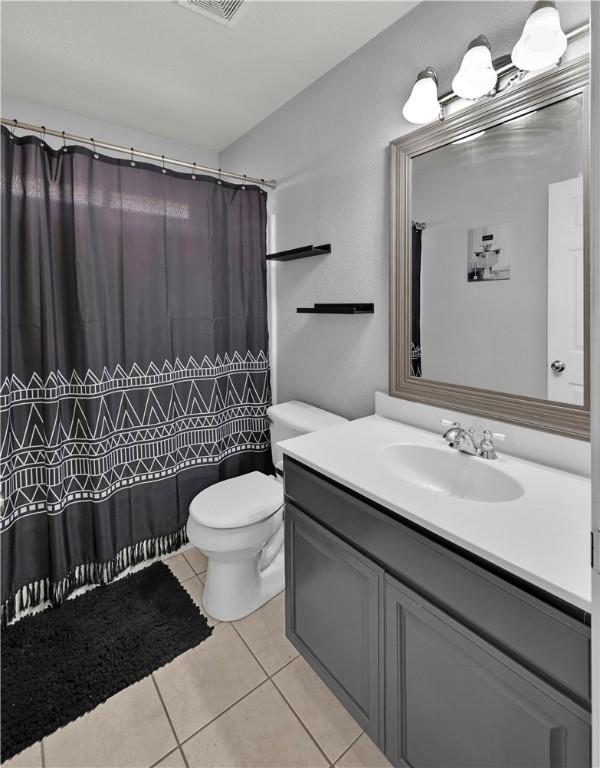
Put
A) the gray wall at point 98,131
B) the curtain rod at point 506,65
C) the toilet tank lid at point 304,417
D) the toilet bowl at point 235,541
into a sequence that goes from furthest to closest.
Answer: the gray wall at point 98,131
the toilet tank lid at point 304,417
the toilet bowl at point 235,541
the curtain rod at point 506,65

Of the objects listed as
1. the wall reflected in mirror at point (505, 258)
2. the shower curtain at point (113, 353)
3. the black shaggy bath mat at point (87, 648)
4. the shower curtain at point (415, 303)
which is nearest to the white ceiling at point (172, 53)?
the shower curtain at point (113, 353)

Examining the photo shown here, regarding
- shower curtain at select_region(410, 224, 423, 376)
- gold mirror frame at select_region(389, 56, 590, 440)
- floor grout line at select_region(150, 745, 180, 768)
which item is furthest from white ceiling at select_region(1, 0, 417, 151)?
floor grout line at select_region(150, 745, 180, 768)

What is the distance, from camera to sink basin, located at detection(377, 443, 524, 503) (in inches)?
47.1

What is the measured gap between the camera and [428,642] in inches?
37.9

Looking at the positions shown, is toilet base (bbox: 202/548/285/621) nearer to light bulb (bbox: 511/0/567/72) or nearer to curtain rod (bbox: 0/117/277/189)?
curtain rod (bbox: 0/117/277/189)

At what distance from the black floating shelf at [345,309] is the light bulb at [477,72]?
79 cm

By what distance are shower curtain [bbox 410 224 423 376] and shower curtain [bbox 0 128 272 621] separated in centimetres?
102

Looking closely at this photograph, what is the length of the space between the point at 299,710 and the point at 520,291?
5.23ft

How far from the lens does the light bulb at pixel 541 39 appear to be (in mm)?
1064

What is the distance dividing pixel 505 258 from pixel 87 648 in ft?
7.03

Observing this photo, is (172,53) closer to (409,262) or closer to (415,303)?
(409,262)

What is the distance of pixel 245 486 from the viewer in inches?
76.1

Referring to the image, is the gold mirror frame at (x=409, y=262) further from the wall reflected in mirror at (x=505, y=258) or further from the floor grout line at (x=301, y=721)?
the floor grout line at (x=301, y=721)

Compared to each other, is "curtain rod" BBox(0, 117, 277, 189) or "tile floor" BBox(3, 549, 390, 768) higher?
"curtain rod" BBox(0, 117, 277, 189)
